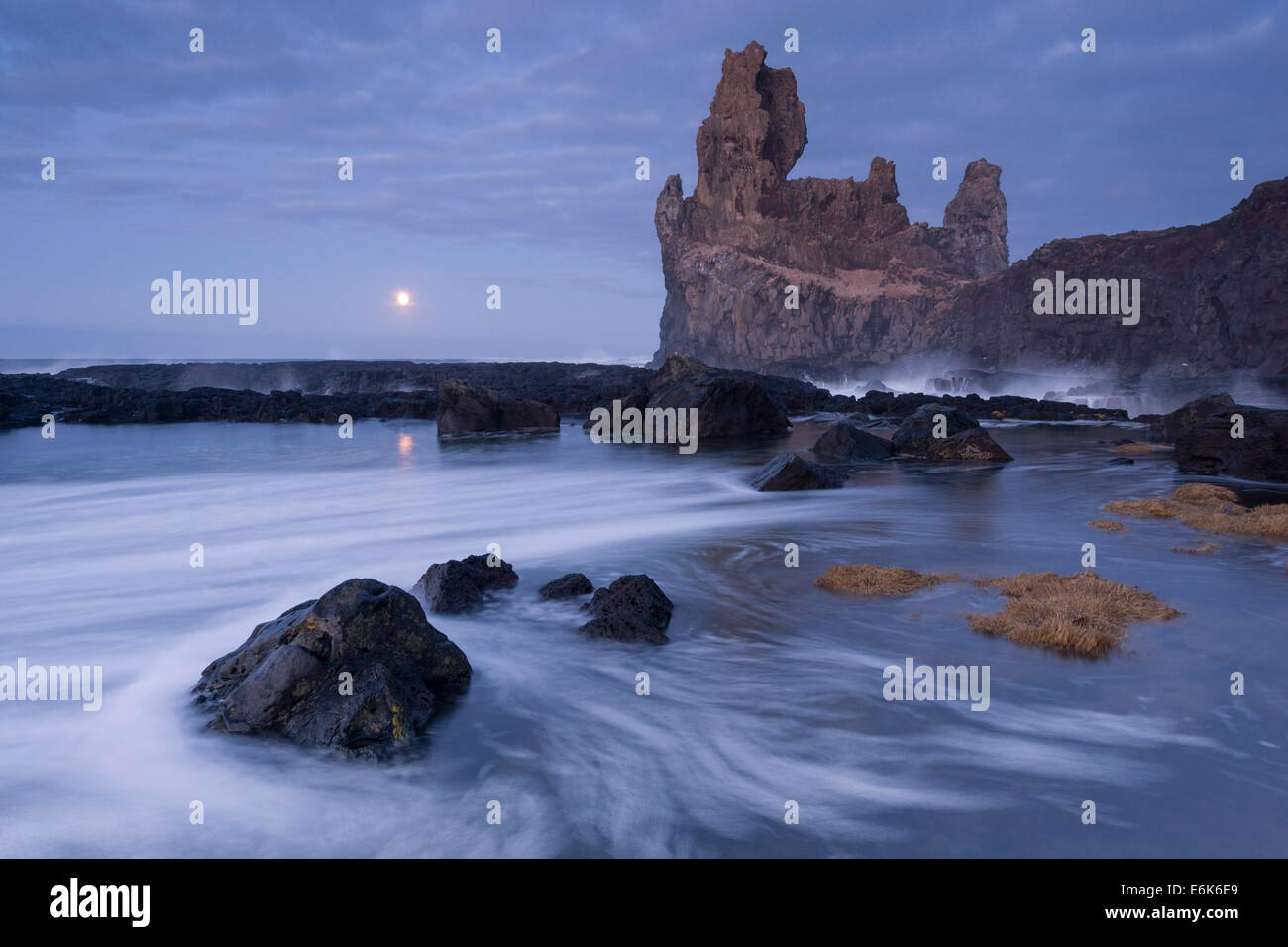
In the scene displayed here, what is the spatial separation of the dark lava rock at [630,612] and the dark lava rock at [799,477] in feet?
24.7

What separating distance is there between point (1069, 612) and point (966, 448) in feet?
41.9

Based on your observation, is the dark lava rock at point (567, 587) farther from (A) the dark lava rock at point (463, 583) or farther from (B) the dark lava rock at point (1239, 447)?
(B) the dark lava rock at point (1239, 447)

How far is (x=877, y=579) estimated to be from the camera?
309 inches

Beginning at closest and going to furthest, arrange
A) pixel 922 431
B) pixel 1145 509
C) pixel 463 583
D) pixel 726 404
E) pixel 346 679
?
pixel 346 679 < pixel 463 583 < pixel 1145 509 < pixel 922 431 < pixel 726 404

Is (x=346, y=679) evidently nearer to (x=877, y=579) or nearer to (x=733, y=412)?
(x=877, y=579)

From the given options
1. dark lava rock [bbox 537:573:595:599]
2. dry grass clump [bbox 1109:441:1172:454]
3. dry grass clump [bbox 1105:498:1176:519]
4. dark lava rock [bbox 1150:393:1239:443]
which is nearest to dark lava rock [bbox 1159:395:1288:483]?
dark lava rock [bbox 1150:393:1239:443]

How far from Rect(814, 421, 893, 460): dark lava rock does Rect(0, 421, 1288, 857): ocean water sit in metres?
6.33

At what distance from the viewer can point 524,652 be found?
21.1ft

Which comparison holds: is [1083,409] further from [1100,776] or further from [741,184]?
[741,184]

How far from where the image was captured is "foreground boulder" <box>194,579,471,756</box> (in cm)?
461

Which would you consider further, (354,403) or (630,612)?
(354,403)

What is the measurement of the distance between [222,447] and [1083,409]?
33.0m

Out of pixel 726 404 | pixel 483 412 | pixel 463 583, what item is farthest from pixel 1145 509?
pixel 483 412
